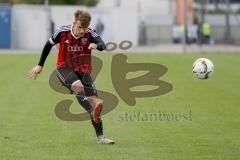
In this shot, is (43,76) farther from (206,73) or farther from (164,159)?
(164,159)

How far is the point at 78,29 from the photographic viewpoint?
1128cm

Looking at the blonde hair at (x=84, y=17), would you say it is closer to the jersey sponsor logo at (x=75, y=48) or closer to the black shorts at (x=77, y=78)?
the jersey sponsor logo at (x=75, y=48)

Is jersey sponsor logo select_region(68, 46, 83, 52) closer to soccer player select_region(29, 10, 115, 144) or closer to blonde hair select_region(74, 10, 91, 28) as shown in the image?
soccer player select_region(29, 10, 115, 144)

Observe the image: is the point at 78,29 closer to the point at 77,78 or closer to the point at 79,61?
the point at 79,61

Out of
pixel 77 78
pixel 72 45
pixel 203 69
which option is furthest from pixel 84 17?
pixel 203 69

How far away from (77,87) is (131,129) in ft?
6.44

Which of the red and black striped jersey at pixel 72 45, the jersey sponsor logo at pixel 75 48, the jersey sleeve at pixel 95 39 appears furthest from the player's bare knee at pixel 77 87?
the jersey sleeve at pixel 95 39

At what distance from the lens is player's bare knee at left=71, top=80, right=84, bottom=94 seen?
11477 millimetres

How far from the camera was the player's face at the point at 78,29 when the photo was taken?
11.2m

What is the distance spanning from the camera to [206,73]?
44.0 feet

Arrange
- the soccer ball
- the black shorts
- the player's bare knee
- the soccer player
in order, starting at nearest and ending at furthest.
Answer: the soccer player
the player's bare knee
the black shorts
the soccer ball

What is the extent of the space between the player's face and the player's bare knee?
732mm

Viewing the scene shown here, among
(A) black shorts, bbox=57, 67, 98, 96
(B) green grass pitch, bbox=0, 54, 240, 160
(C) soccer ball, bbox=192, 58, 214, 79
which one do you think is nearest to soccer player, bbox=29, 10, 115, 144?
(A) black shorts, bbox=57, 67, 98, 96

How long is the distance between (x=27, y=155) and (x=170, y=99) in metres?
8.41
